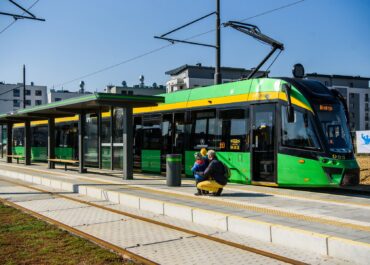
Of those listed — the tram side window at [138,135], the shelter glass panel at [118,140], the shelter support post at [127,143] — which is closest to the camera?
the shelter support post at [127,143]

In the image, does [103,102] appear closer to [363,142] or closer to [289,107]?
[289,107]

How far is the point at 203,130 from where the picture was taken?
14586 mm

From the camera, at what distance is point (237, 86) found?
44.3 feet

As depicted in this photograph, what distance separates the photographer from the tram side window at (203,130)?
46.7 feet

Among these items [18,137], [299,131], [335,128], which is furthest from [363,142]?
[18,137]

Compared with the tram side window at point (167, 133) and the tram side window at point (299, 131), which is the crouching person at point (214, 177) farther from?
the tram side window at point (167, 133)

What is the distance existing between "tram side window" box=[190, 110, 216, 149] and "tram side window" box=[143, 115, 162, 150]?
2.13m

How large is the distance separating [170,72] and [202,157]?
2696 inches

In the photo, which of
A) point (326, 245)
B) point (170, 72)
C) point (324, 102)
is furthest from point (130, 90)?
point (326, 245)

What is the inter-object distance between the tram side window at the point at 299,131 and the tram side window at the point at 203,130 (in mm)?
2861

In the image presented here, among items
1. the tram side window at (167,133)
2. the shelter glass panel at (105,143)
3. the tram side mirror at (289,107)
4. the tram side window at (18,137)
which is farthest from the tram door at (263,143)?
the tram side window at (18,137)

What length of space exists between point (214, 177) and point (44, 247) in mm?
5145

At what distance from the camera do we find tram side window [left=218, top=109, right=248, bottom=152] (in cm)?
1307

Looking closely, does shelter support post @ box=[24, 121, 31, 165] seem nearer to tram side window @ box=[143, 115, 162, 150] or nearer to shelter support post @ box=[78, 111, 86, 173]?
shelter support post @ box=[78, 111, 86, 173]
